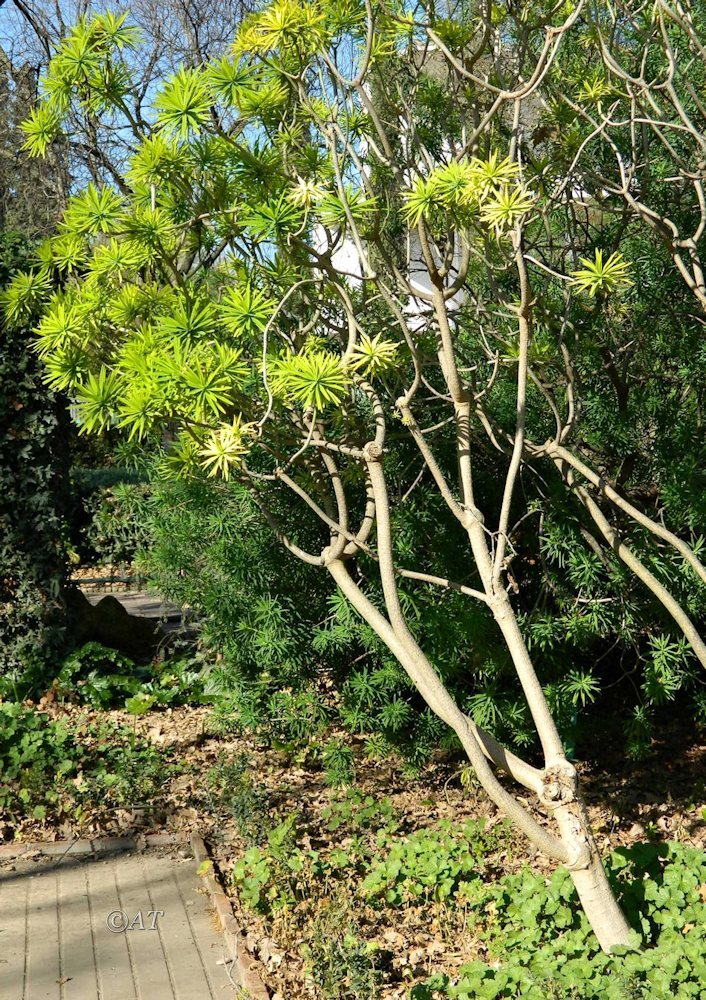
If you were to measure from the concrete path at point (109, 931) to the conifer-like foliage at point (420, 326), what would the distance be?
142 cm

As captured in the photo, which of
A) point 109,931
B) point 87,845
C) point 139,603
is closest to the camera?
point 109,931

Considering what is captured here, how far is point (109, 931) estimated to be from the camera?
4727 mm

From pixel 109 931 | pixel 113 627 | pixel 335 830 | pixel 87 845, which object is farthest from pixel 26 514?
pixel 109 931

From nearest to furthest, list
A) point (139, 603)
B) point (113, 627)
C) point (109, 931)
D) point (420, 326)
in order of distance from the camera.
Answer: point (109, 931) < point (420, 326) < point (113, 627) < point (139, 603)

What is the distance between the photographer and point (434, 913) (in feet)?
15.4

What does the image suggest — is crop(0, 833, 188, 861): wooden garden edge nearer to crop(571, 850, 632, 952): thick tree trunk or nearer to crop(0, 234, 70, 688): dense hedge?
crop(0, 234, 70, 688): dense hedge

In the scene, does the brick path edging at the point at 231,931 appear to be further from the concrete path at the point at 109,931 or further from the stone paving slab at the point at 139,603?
the stone paving slab at the point at 139,603

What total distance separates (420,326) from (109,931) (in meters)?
3.07

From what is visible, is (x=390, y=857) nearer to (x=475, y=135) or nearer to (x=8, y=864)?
(x=8, y=864)

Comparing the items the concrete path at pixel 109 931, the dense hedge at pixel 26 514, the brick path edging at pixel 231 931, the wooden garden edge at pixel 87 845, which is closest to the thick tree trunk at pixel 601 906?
the brick path edging at pixel 231 931

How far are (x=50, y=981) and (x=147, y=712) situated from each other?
11.2ft

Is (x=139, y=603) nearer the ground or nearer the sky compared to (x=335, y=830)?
nearer the sky

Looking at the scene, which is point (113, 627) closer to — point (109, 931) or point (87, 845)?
point (87, 845)

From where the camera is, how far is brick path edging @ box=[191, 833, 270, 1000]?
4117mm
